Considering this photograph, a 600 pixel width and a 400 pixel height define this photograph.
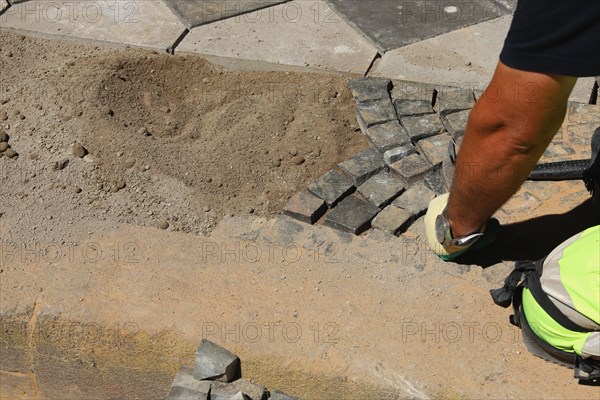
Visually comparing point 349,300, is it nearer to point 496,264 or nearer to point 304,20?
point 496,264

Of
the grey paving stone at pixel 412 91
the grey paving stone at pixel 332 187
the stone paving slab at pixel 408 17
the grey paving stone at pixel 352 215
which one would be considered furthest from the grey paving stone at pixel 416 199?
the stone paving slab at pixel 408 17

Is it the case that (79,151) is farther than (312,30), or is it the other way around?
(312,30)

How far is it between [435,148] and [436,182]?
0.24m

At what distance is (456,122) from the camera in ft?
14.0

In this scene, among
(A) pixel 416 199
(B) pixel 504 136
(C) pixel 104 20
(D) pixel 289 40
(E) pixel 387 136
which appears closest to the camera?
(B) pixel 504 136

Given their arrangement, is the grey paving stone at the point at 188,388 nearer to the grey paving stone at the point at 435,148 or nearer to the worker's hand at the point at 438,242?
the worker's hand at the point at 438,242

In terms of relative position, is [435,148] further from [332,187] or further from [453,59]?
[453,59]

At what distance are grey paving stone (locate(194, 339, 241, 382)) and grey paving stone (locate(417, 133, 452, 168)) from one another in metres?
1.45

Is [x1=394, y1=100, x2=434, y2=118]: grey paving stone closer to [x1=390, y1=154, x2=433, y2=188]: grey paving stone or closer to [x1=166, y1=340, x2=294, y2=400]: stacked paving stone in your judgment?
[x1=390, y1=154, x2=433, y2=188]: grey paving stone

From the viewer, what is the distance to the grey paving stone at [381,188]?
12.8 ft

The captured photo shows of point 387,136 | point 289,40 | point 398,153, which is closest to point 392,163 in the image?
point 398,153

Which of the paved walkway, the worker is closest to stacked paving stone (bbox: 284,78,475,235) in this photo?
the paved walkway

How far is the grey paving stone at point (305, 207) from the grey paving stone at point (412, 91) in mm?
884

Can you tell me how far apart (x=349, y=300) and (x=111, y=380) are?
1.04 m
